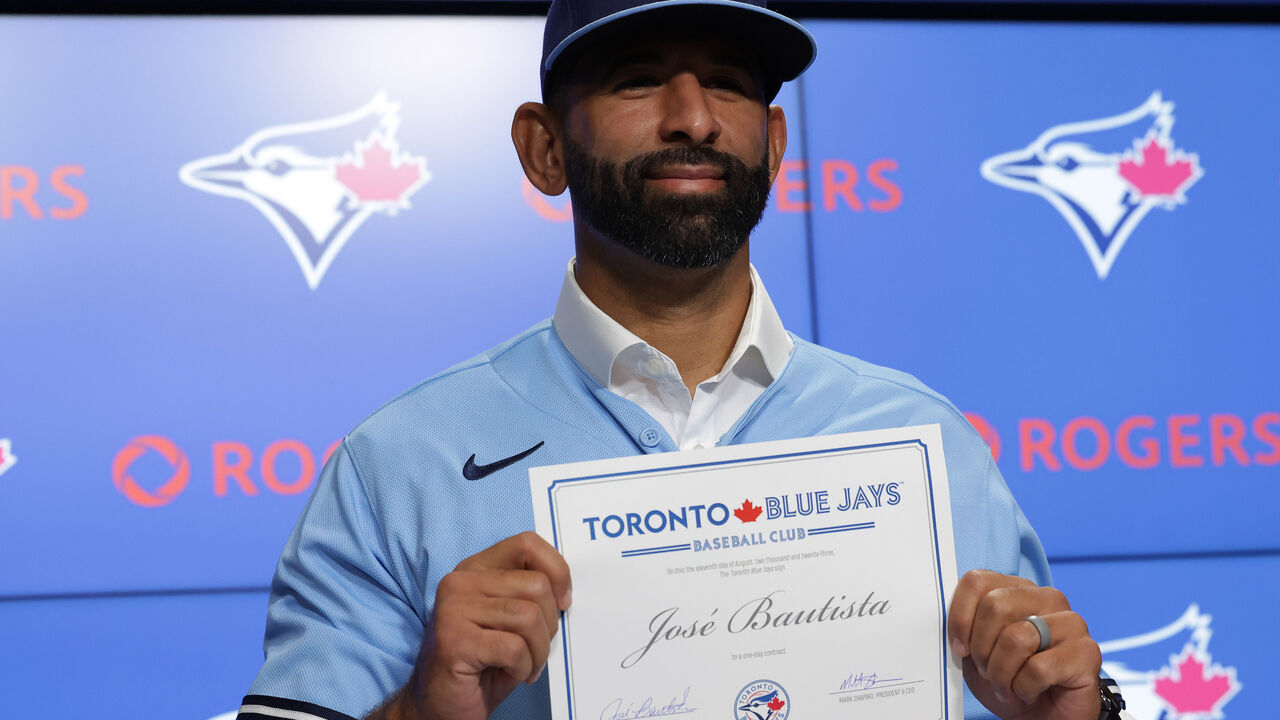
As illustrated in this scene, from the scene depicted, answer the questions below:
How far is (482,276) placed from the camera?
6.33 ft

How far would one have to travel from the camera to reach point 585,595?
0.82 m

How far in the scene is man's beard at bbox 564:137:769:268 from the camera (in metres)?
1.04

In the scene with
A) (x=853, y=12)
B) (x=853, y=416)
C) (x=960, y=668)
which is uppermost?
(x=853, y=12)

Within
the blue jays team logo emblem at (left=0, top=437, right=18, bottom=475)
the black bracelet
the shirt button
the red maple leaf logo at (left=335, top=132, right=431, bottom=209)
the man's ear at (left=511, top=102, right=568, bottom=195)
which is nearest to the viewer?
the black bracelet

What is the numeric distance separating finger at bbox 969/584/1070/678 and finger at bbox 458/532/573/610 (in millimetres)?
317

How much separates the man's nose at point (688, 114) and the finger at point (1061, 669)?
0.55m

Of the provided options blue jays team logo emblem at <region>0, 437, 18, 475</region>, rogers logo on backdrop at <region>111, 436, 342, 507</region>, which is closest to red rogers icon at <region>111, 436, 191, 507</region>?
rogers logo on backdrop at <region>111, 436, 342, 507</region>

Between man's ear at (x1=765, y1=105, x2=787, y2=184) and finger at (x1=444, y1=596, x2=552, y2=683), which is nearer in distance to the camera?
finger at (x1=444, y1=596, x2=552, y2=683)

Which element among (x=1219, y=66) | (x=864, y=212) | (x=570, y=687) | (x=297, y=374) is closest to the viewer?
(x=570, y=687)

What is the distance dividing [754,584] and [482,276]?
120cm

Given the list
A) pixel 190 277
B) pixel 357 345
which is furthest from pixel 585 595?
pixel 190 277

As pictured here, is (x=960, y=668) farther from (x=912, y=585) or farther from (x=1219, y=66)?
(x=1219, y=66)

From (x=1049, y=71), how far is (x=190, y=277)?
1.64m

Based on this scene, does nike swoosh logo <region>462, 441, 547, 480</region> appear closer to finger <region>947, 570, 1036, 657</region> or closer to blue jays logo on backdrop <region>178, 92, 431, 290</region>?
finger <region>947, 570, 1036, 657</region>
